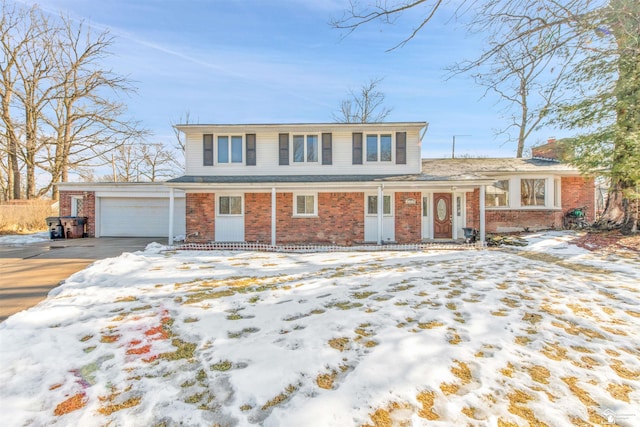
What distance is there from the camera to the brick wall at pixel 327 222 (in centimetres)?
1220

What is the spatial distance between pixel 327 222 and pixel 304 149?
339 centimetres

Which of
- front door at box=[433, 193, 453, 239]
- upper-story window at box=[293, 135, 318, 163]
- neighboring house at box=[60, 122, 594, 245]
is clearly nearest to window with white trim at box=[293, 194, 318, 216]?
neighboring house at box=[60, 122, 594, 245]

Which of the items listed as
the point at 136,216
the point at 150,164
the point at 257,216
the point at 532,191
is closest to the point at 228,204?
the point at 257,216

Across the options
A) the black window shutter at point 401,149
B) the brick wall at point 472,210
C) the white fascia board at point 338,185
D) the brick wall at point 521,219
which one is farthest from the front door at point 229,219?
the brick wall at point 521,219

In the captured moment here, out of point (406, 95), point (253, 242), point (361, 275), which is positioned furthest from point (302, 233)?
point (406, 95)

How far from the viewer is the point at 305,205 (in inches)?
488

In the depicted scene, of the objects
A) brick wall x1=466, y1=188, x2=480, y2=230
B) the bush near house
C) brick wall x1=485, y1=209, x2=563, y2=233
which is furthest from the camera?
the bush near house

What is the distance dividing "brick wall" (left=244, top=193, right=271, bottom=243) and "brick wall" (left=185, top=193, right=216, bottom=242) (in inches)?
56.2

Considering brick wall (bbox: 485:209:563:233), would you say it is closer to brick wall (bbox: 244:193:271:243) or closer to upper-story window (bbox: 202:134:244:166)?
brick wall (bbox: 244:193:271:243)

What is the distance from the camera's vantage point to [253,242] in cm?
1223

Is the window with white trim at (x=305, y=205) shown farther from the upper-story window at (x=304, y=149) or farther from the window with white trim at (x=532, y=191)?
the window with white trim at (x=532, y=191)

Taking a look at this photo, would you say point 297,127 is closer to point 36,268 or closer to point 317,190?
point 317,190

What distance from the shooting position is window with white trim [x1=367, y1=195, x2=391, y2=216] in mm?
12242

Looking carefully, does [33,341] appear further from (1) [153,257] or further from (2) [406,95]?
(2) [406,95]
